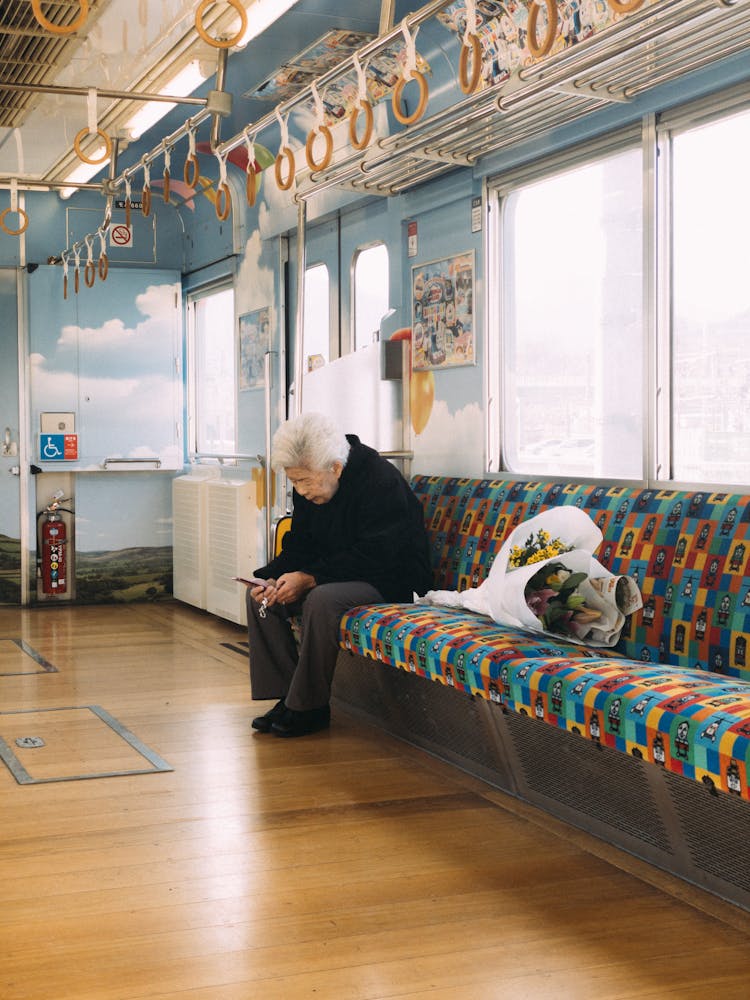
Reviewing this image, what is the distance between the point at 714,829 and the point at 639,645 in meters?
0.91

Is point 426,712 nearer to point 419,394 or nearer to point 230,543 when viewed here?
point 419,394

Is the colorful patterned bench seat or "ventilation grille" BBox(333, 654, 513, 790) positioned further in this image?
"ventilation grille" BBox(333, 654, 513, 790)

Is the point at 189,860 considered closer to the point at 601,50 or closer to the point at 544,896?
the point at 544,896

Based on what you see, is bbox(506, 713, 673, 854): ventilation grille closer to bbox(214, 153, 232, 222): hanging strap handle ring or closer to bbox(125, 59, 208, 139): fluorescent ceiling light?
bbox(214, 153, 232, 222): hanging strap handle ring

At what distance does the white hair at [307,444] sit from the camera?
15.7ft

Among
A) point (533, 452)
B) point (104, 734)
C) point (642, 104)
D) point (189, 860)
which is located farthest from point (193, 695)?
point (642, 104)

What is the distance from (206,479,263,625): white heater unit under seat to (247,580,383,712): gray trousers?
8.94 feet

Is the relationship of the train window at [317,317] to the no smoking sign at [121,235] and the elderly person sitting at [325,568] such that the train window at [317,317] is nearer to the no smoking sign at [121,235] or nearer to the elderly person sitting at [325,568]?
the elderly person sitting at [325,568]

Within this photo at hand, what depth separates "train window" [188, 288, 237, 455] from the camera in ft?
28.6

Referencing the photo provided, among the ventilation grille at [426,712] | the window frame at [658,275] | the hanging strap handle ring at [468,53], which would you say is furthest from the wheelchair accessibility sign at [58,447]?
the hanging strap handle ring at [468,53]

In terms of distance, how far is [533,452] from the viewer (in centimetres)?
518

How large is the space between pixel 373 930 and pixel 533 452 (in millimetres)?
2689

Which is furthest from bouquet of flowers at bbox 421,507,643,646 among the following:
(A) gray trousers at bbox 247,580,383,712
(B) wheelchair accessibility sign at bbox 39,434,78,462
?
(B) wheelchair accessibility sign at bbox 39,434,78,462

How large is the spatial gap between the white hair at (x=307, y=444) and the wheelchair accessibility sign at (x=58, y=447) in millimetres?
4342
